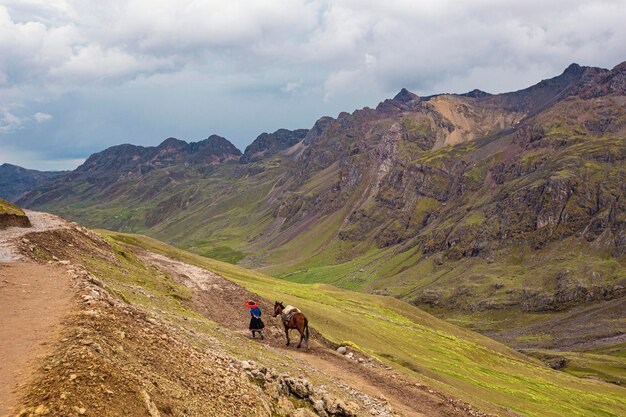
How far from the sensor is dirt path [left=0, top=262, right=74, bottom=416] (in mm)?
18156

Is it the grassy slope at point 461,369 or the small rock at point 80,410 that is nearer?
the small rock at point 80,410

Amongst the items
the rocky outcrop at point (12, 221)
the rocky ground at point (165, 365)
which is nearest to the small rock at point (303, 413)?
the rocky ground at point (165, 365)

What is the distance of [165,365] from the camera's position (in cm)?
2272

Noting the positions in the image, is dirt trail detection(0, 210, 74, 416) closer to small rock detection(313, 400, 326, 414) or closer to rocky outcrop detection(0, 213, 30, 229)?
rocky outcrop detection(0, 213, 30, 229)

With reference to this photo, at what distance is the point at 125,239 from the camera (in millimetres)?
89562

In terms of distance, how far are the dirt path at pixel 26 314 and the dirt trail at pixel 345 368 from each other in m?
16.2

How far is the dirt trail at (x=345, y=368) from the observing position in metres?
37.4

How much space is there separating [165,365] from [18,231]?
32804mm

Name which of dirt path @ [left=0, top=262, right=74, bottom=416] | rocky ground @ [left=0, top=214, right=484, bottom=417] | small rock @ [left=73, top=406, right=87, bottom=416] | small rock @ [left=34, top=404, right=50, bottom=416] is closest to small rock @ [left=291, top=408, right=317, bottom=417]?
rocky ground @ [left=0, top=214, right=484, bottom=417]

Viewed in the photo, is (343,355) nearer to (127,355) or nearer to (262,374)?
(262,374)

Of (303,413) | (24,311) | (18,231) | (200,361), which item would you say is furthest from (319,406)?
(18,231)

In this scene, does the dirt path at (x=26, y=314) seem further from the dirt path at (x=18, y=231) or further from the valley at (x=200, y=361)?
the dirt path at (x=18, y=231)

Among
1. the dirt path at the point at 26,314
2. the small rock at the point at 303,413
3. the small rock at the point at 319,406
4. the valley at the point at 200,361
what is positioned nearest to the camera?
the dirt path at the point at 26,314

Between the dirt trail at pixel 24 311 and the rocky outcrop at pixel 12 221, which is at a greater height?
the rocky outcrop at pixel 12 221
